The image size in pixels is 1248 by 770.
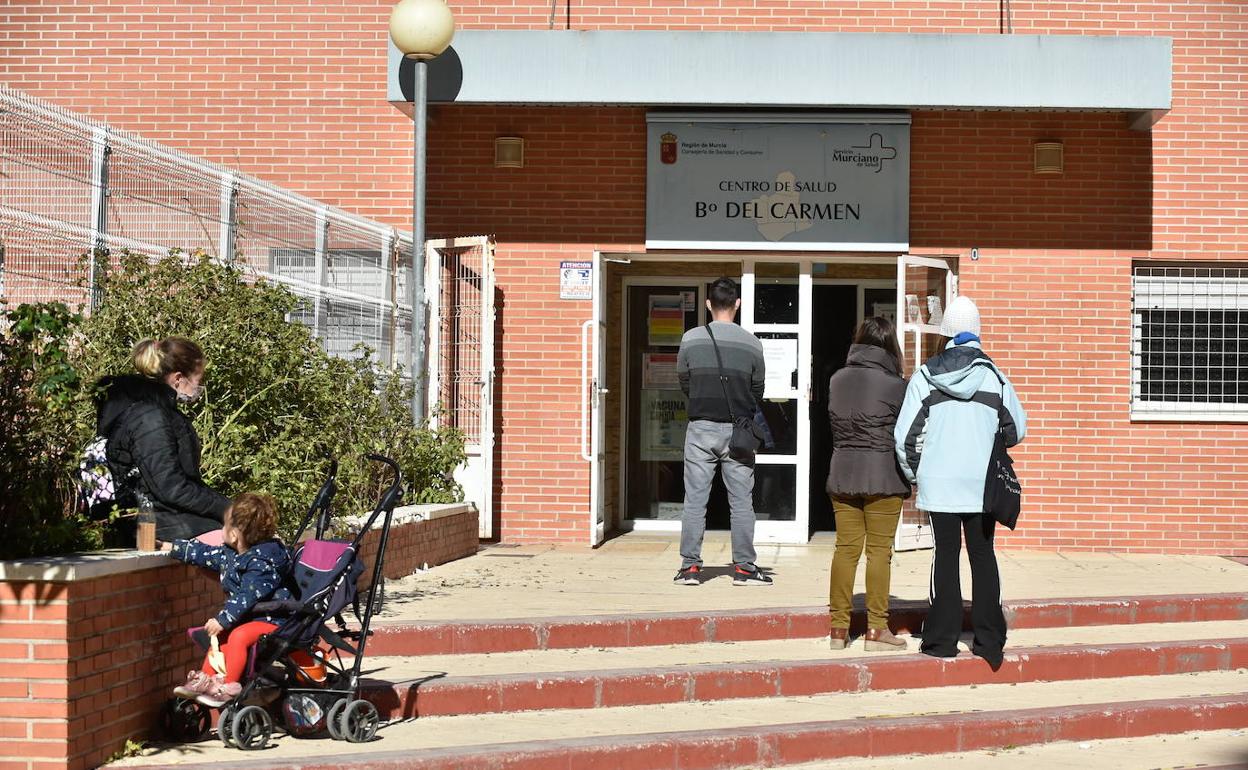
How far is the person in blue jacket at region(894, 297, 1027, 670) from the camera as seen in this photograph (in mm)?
8008

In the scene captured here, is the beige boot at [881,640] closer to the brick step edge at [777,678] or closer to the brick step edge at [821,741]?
the brick step edge at [777,678]

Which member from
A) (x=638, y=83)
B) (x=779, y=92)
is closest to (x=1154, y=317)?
(x=779, y=92)

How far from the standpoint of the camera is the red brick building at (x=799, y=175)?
12.7 m

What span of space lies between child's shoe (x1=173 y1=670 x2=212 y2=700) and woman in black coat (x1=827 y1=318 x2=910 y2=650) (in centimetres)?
342

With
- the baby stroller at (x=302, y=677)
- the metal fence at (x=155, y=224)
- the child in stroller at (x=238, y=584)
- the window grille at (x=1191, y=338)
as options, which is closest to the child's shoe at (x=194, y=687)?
the child in stroller at (x=238, y=584)

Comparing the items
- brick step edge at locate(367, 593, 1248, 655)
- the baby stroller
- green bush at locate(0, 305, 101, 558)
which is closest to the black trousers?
brick step edge at locate(367, 593, 1248, 655)

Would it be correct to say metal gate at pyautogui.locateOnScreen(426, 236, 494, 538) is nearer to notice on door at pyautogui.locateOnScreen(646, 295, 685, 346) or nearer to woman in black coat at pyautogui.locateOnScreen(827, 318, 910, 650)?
notice on door at pyautogui.locateOnScreen(646, 295, 685, 346)

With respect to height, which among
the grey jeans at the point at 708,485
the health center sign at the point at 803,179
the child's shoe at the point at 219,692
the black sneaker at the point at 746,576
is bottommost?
the child's shoe at the point at 219,692

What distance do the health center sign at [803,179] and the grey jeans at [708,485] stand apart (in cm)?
305

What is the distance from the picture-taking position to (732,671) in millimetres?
7742

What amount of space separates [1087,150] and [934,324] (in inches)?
72.7

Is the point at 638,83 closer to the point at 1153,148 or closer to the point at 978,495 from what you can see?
the point at 1153,148

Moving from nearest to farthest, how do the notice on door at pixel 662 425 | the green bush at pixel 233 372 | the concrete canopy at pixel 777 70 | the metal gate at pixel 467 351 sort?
the green bush at pixel 233 372 < the concrete canopy at pixel 777 70 < the metal gate at pixel 467 351 < the notice on door at pixel 662 425

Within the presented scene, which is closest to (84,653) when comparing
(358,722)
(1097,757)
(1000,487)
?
(358,722)
